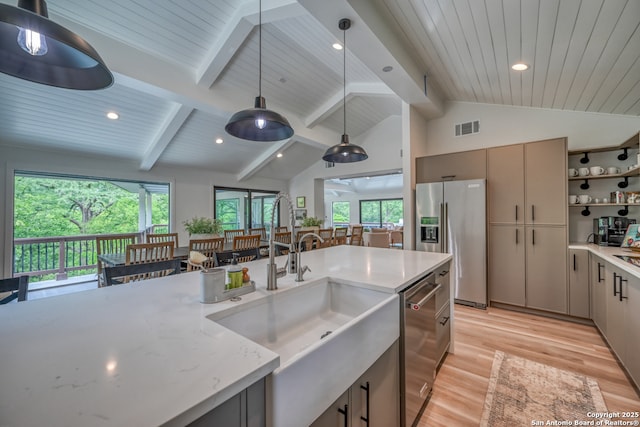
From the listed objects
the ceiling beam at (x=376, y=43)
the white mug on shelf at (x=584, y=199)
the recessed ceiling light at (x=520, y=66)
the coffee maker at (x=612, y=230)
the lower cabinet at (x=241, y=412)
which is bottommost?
the lower cabinet at (x=241, y=412)

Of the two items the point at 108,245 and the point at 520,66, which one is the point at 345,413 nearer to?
the point at 520,66

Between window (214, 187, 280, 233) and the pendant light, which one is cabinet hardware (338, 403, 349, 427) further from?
window (214, 187, 280, 233)

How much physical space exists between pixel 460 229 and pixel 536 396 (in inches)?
82.0

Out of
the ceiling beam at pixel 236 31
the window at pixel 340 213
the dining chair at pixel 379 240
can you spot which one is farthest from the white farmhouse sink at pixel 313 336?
the window at pixel 340 213

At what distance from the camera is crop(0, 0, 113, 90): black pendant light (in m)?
0.84

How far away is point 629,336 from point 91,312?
3320 millimetres

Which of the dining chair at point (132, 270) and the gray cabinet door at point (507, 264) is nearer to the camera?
the dining chair at point (132, 270)

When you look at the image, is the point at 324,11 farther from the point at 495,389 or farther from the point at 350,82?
the point at 495,389

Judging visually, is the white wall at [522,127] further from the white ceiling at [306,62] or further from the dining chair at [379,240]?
the dining chair at [379,240]

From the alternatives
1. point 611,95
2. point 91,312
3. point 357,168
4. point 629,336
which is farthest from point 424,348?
point 357,168

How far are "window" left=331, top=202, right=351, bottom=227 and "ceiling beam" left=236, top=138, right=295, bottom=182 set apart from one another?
21.0ft

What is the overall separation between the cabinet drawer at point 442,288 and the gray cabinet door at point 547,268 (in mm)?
1803

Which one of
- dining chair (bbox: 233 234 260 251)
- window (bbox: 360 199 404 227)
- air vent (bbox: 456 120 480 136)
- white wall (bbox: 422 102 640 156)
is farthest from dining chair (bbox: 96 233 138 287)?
window (bbox: 360 199 404 227)

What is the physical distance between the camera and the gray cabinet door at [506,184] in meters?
3.36
